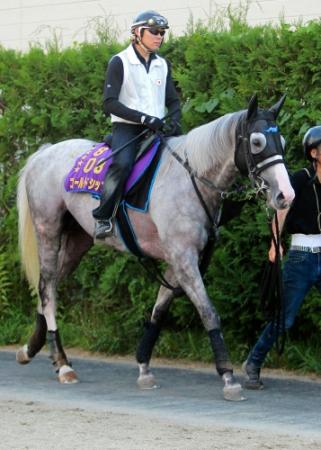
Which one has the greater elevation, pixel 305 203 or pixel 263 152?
pixel 263 152

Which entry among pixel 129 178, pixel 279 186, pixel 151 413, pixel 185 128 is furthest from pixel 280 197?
pixel 185 128

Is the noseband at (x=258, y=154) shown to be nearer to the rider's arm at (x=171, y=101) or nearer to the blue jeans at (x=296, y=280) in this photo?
the blue jeans at (x=296, y=280)

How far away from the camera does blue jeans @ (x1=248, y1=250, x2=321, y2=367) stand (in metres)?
8.73

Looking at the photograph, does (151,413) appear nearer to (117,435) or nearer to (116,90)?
(117,435)

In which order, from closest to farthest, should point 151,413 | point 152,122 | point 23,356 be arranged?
point 151,413
point 152,122
point 23,356

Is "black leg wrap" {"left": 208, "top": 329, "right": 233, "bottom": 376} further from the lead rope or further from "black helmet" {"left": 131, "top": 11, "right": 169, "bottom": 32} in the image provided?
"black helmet" {"left": 131, "top": 11, "right": 169, "bottom": 32}

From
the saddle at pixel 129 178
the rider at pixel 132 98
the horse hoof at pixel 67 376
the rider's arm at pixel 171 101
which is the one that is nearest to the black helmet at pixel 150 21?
the rider at pixel 132 98

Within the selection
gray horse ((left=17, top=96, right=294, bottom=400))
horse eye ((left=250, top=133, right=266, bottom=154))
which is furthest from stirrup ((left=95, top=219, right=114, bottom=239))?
horse eye ((left=250, top=133, right=266, bottom=154))

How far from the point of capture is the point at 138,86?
9.27 metres

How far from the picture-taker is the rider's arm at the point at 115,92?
9.04 metres

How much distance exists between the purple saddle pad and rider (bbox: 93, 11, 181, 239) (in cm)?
8

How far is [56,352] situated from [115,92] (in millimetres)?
2177

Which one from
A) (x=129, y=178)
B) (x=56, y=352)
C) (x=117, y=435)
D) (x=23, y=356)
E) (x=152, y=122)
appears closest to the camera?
(x=117, y=435)

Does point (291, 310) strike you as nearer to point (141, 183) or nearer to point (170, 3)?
point (141, 183)
